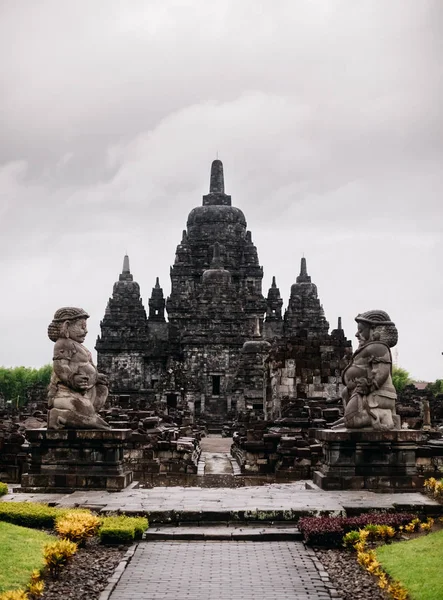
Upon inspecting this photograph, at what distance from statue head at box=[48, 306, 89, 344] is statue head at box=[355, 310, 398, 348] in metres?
4.31

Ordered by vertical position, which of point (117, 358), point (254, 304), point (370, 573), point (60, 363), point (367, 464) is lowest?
point (370, 573)

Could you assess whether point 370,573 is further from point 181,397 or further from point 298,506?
point 181,397

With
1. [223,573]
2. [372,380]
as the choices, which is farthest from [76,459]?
[223,573]

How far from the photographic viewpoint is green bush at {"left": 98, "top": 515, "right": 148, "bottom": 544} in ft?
30.5

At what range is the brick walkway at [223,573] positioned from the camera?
7.54 m

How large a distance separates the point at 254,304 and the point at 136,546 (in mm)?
52234

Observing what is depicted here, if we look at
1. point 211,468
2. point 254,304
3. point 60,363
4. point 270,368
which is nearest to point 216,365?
point 254,304

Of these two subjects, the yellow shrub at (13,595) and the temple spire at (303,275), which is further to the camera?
the temple spire at (303,275)

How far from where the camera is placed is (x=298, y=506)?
425 inches

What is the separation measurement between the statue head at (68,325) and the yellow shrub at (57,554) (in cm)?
562

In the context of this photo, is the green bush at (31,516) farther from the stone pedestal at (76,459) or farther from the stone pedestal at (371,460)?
the stone pedestal at (371,460)

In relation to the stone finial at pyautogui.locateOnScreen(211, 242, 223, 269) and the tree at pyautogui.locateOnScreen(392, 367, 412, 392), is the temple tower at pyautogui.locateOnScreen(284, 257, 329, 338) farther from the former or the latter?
the tree at pyautogui.locateOnScreen(392, 367, 412, 392)

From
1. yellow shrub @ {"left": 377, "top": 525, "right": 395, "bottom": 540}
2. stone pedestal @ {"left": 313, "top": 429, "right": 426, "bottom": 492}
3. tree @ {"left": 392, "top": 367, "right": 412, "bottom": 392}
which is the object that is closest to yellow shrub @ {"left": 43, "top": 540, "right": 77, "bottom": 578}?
yellow shrub @ {"left": 377, "top": 525, "right": 395, "bottom": 540}

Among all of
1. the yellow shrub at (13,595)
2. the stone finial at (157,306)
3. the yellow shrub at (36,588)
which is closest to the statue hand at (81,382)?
the yellow shrub at (36,588)
